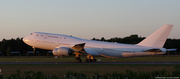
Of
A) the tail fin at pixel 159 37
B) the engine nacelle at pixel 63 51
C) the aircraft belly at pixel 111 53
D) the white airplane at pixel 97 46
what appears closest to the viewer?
the tail fin at pixel 159 37

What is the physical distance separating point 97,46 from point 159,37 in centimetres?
1025

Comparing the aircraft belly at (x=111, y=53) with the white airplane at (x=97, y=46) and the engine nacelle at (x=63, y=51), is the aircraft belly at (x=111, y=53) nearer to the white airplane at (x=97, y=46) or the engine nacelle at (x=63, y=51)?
the white airplane at (x=97, y=46)

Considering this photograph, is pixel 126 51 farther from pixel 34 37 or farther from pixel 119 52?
pixel 34 37

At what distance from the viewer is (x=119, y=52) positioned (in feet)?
137

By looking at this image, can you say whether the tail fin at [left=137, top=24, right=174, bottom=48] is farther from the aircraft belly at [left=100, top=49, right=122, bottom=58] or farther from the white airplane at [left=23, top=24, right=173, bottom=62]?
the aircraft belly at [left=100, top=49, right=122, bottom=58]

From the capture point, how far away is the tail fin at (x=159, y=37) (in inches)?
1553

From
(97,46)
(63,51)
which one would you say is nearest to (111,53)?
(97,46)

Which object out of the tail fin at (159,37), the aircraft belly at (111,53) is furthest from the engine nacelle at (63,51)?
the tail fin at (159,37)

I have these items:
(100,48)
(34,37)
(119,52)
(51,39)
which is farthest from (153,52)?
(34,37)

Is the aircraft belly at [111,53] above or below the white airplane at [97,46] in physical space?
below

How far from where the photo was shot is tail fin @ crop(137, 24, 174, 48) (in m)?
39.4

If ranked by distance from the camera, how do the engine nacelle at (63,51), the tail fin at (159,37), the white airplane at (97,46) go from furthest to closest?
the engine nacelle at (63,51) < the white airplane at (97,46) < the tail fin at (159,37)

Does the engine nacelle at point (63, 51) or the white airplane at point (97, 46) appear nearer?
the white airplane at point (97, 46)

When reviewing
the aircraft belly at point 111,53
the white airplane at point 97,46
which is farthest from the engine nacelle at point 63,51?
the aircraft belly at point 111,53
